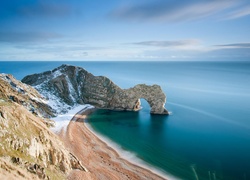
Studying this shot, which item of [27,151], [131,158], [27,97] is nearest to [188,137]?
[131,158]

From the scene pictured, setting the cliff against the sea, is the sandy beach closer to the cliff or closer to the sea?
the cliff

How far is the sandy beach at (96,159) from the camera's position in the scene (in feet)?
119

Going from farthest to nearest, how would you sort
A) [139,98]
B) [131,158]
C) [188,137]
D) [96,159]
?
[139,98] → [188,137] → [131,158] → [96,159]

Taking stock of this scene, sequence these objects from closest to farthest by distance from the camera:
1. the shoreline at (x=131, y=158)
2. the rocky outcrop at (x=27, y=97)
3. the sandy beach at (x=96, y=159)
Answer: the sandy beach at (x=96, y=159) < the shoreline at (x=131, y=158) < the rocky outcrop at (x=27, y=97)

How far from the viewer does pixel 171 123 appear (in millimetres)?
66688

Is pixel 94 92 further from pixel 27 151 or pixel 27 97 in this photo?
pixel 27 151

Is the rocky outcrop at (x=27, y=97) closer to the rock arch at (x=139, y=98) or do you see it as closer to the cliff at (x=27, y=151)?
the rock arch at (x=139, y=98)

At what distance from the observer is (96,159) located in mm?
42188

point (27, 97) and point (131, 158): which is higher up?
point (27, 97)

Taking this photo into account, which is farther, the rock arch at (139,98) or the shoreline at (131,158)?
the rock arch at (139,98)

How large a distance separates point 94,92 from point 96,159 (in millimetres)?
43639

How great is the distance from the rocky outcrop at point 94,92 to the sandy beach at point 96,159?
21.0 metres

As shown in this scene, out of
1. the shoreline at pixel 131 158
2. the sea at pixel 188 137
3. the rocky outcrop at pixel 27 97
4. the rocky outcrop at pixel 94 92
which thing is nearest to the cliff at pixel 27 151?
the shoreline at pixel 131 158

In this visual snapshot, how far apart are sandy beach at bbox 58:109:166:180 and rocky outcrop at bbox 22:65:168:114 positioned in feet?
68.8
